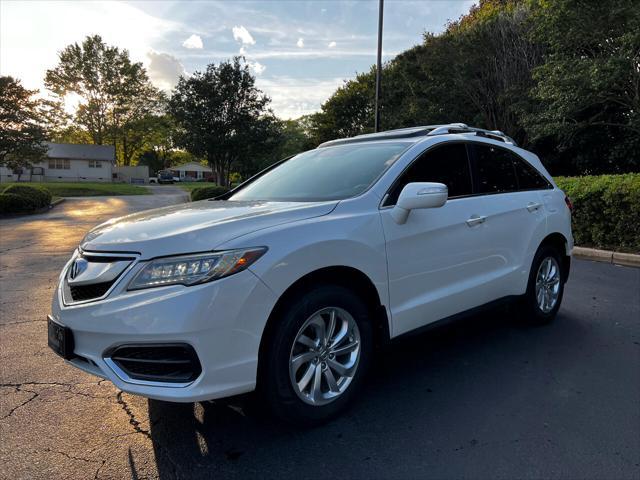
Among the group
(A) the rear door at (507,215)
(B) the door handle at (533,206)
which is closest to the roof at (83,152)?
(A) the rear door at (507,215)

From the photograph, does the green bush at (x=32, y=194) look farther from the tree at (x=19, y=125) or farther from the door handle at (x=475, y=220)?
the door handle at (x=475, y=220)

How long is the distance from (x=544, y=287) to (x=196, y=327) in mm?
3580

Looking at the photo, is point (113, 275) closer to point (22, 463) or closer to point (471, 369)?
point (22, 463)

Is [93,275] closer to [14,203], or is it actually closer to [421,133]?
[421,133]

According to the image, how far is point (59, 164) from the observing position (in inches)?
2334

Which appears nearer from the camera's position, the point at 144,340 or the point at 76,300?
the point at 144,340

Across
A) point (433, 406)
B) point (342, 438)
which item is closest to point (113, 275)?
point (342, 438)

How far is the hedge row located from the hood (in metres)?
16.7

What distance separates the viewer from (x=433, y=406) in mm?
3043

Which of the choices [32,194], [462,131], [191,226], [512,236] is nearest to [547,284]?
[512,236]

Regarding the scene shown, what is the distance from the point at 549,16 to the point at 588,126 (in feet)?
12.8

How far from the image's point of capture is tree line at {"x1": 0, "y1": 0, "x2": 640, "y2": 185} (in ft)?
40.0

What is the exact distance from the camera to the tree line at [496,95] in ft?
40.0

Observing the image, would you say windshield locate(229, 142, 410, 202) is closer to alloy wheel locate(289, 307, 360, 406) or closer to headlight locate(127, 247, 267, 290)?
alloy wheel locate(289, 307, 360, 406)
